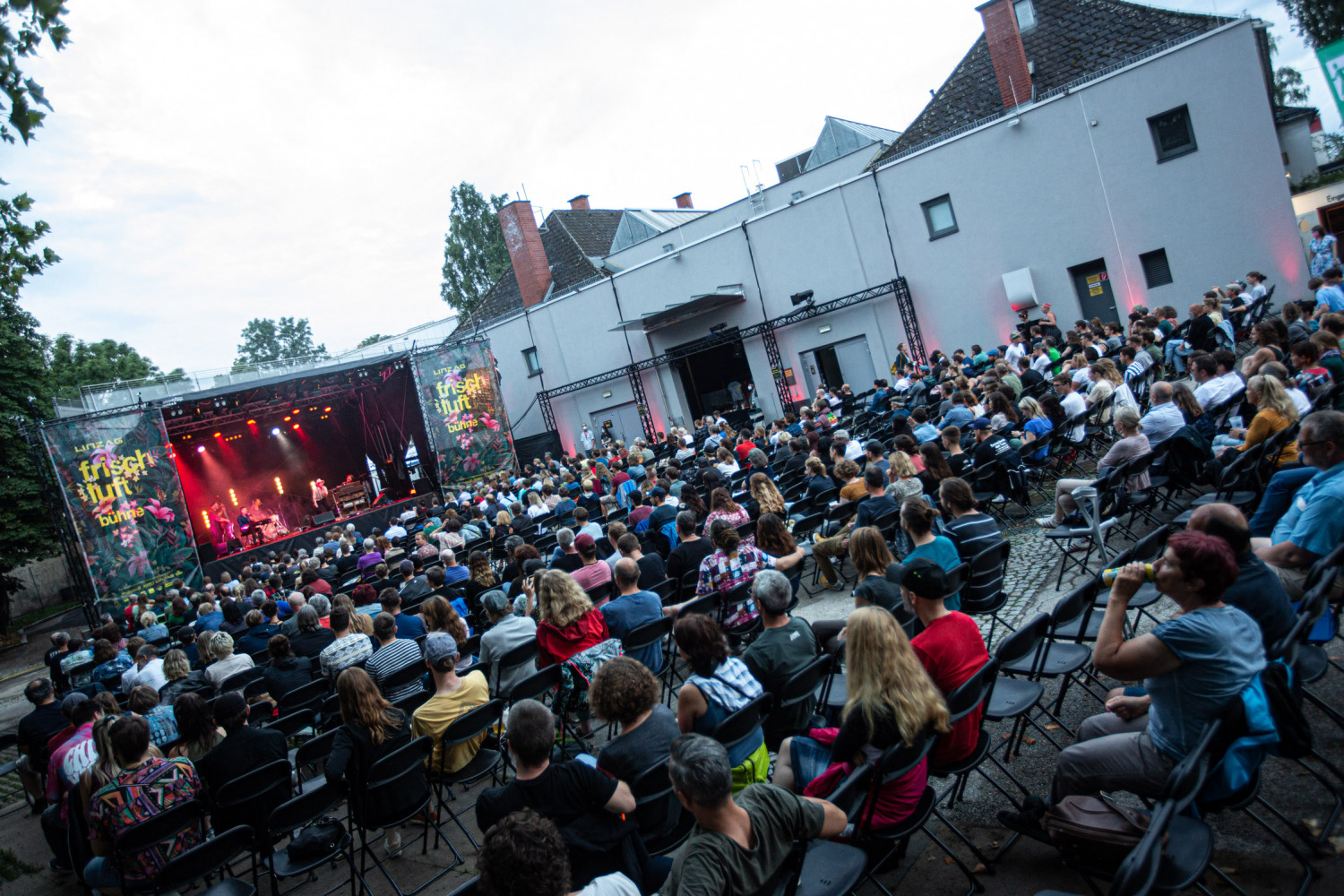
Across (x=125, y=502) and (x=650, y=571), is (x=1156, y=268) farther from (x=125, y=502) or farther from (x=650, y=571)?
(x=125, y=502)

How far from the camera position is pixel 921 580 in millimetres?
3154

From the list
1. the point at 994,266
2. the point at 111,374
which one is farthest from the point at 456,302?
the point at 994,266

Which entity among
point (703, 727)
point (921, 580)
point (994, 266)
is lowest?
point (703, 727)

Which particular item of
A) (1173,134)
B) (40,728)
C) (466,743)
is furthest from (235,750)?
(1173,134)

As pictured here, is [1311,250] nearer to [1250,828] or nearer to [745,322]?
[745,322]

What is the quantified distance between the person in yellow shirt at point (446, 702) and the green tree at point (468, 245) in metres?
39.3

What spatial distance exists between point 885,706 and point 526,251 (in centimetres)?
2642

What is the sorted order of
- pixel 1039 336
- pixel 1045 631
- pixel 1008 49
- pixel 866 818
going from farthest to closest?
pixel 1008 49, pixel 1039 336, pixel 1045 631, pixel 866 818

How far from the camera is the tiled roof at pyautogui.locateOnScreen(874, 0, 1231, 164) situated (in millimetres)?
16453

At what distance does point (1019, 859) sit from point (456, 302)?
42.8 meters

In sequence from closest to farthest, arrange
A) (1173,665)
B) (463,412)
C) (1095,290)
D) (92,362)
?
1. (1173,665)
2. (1095,290)
3. (463,412)
4. (92,362)

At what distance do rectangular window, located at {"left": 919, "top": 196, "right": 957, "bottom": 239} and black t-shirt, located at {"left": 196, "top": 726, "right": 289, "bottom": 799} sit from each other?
17452 millimetres

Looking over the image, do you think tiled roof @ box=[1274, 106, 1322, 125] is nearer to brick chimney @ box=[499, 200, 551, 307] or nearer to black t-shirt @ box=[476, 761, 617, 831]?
brick chimney @ box=[499, 200, 551, 307]

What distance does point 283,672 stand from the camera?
239 inches
